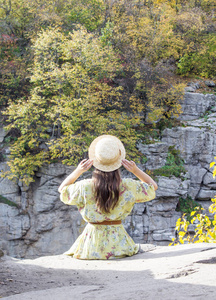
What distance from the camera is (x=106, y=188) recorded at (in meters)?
3.93

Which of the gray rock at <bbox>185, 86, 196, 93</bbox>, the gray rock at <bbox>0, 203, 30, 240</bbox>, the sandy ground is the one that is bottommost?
the gray rock at <bbox>0, 203, 30, 240</bbox>

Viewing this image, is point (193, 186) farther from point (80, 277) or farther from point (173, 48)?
point (80, 277)

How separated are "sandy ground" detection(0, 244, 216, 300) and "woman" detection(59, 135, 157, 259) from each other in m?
0.19

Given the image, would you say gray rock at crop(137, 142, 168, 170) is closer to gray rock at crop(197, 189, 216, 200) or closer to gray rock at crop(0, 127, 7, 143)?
gray rock at crop(197, 189, 216, 200)

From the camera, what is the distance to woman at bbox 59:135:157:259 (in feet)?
13.0

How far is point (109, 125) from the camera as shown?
585 inches

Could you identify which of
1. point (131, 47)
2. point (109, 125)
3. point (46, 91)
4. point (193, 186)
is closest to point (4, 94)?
point (46, 91)

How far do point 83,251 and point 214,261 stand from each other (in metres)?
1.64

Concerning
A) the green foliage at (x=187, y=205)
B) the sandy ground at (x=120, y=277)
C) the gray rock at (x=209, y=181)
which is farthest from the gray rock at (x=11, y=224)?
the sandy ground at (x=120, y=277)

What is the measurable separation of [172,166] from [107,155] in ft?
41.6

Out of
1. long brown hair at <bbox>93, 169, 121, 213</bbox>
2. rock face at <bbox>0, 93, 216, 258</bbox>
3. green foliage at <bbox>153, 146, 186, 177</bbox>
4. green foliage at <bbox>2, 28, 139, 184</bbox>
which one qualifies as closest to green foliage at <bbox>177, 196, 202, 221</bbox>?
rock face at <bbox>0, 93, 216, 258</bbox>

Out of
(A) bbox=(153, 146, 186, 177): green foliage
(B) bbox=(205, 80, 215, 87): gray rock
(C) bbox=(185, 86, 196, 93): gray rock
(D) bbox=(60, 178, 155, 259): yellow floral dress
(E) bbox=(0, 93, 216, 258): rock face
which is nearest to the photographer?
(D) bbox=(60, 178, 155, 259): yellow floral dress

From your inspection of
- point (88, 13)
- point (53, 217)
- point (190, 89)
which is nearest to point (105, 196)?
point (53, 217)

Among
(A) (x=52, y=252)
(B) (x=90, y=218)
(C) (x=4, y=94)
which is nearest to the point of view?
(B) (x=90, y=218)
